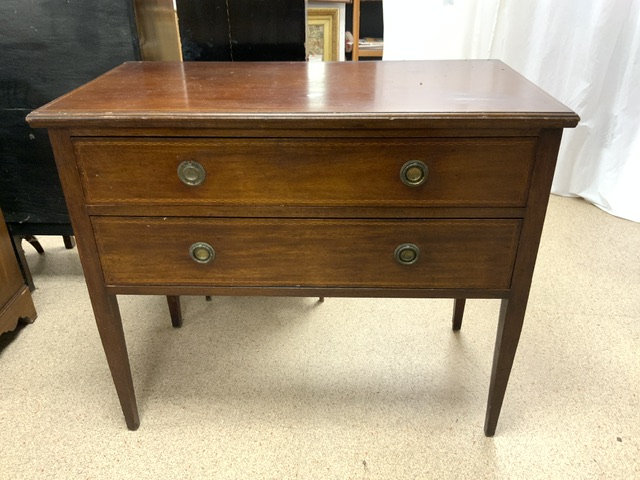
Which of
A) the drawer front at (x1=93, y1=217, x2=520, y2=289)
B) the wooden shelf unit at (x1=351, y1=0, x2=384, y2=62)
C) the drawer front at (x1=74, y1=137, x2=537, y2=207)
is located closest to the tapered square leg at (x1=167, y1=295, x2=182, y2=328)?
→ the drawer front at (x1=93, y1=217, x2=520, y2=289)

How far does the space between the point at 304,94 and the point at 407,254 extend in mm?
358

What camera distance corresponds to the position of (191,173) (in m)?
0.91

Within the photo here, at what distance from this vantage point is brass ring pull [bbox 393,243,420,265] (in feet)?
3.14

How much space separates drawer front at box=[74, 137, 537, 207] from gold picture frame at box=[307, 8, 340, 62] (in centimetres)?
156

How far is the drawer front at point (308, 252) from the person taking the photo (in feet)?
3.11

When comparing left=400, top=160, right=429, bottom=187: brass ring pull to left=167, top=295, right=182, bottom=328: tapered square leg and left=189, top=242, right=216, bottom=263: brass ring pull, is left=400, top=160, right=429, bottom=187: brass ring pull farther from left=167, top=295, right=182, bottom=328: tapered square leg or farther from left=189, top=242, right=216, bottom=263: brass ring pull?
left=167, top=295, right=182, bottom=328: tapered square leg

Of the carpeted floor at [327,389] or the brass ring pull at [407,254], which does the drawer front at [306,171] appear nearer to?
the brass ring pull at [407,254]

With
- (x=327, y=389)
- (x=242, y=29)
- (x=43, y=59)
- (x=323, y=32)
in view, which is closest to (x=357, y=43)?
(x=323, y=32)

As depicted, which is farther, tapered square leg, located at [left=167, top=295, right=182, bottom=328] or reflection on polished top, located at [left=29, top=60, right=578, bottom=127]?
tapered square leg, located at [left=167, top=295, right=182, bottom=328]

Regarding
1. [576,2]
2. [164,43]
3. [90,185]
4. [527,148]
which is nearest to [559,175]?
[576,2]

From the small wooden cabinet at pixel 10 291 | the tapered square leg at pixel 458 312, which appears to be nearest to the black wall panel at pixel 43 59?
the small wooden cabinet at pixel 10 291

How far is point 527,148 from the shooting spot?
0.87 m

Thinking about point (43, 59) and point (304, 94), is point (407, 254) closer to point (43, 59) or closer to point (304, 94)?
point (304, 94)

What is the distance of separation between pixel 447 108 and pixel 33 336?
1.34 meters
